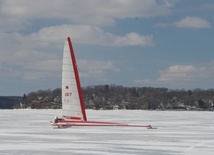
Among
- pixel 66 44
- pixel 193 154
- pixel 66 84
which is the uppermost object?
pixel 66 44

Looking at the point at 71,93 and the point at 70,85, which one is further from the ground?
the point at 70,85

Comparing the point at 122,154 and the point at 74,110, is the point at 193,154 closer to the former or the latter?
the point at 122,154

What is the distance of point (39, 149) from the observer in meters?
13.8

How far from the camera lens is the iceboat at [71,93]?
23.8 meters

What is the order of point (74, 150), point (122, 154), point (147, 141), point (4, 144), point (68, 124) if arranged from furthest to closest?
1. point (68, 124)
2. point (147, 141)
3. point (4, 144)
4. point (74, 150)
5. point (122, 154)

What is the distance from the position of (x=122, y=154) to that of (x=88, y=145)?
8.78 ft

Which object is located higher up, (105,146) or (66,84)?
(66,84)

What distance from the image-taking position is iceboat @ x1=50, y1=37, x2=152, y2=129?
78.0 feet

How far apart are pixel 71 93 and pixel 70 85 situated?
1.34ft

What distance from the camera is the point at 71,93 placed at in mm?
23891

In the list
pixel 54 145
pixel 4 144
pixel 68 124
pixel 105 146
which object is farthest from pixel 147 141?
pixel 68 124

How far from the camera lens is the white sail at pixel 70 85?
78.1 ft

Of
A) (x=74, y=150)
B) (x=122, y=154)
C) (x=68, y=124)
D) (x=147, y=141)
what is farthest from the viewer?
(x=68, y=124)

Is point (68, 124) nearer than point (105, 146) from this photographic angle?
No
